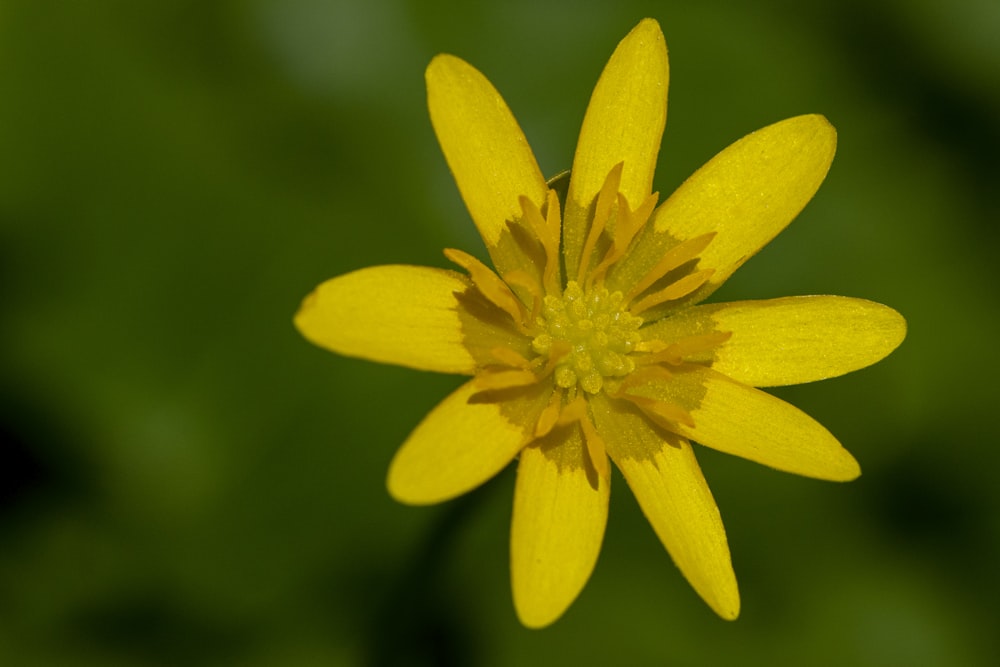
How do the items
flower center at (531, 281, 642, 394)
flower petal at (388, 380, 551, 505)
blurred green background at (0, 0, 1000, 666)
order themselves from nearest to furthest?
flower petal at (388, 380, 551, 505) < flower center at (531, 281, 642, 394) < blurred green background at (0, 0, 1000, 666)

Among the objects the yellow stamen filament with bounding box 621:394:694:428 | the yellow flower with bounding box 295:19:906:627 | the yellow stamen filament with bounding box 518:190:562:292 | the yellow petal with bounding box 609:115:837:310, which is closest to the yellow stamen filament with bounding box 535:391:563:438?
the yellow flower with bounding box 295:19:906:627

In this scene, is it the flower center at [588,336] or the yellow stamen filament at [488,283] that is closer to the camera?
the yellow stamen filament at [488,283]

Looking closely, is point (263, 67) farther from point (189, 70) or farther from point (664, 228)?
point (664, 228)

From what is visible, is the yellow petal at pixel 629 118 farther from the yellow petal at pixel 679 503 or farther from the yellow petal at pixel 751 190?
the yellow petal at pixel 679 503

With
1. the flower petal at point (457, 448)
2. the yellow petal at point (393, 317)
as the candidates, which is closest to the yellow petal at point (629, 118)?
the yellow petal at point (393, 317)

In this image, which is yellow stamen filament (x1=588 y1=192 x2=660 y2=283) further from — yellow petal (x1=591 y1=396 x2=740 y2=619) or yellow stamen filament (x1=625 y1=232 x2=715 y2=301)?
yellow petal (x1=591 y1=396 x2=740 y2=619)

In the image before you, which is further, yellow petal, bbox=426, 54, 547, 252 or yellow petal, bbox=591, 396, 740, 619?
yellow petal, bbox=426, 54, 547, 252

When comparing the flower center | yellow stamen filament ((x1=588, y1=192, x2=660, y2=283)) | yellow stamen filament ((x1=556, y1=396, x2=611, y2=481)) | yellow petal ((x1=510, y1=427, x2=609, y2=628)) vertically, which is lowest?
yellow petal ((x1=510, y1=427, x2=609, y2=628))
